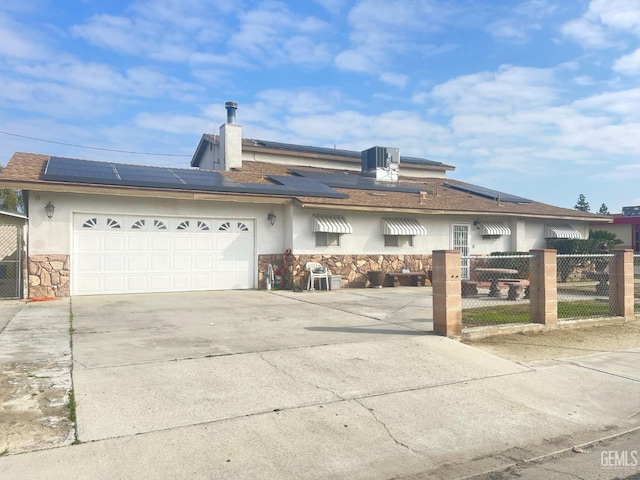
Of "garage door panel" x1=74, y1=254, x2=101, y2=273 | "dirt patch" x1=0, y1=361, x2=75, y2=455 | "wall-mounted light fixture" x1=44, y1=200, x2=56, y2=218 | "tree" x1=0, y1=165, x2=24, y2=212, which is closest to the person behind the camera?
"dirt patch" x1=0, y1=361, x2=75, y2=455

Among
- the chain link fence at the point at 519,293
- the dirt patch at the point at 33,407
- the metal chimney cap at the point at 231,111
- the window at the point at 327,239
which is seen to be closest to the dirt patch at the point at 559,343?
the chain link fence at the point at 519,293

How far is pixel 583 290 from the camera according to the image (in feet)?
50.7

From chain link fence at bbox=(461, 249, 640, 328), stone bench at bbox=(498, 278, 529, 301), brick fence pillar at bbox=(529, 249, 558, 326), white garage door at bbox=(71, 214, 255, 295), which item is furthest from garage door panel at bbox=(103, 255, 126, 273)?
stone bench at bbox=(498, 278, 529, 301)

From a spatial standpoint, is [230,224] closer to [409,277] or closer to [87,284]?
[87,284]

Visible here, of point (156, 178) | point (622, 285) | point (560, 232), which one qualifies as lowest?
point (622, 285)

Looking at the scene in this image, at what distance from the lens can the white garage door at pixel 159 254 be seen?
42.9 ft

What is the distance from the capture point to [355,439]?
424cm

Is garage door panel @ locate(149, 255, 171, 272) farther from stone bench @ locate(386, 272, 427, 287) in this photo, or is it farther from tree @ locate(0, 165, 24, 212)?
tree @ locate(0, 165, 24, 212)

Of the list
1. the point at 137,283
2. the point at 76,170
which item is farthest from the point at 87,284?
the point at 76,170

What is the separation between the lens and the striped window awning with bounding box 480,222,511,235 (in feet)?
61.3

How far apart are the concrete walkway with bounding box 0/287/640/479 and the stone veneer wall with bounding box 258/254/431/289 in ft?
22.3

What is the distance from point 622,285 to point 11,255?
14839 mm

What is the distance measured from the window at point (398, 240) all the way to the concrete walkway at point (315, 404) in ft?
28.5

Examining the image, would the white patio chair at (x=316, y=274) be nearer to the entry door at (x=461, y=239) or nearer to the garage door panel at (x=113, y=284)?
the garage door panel at (x=113, y=284)
